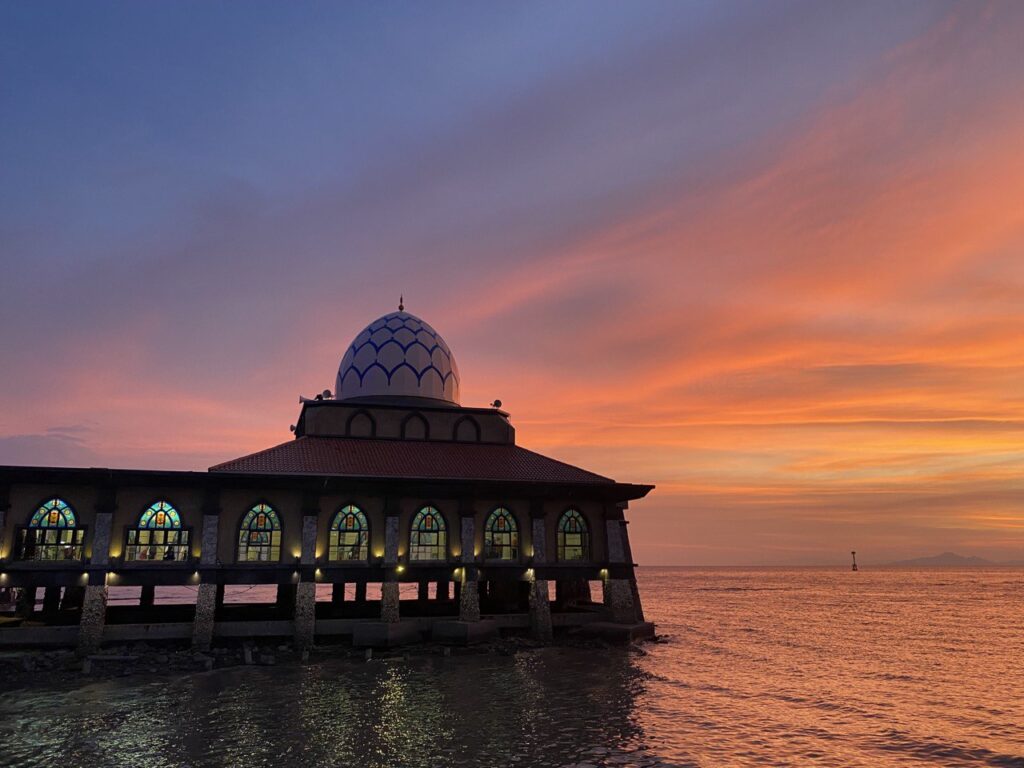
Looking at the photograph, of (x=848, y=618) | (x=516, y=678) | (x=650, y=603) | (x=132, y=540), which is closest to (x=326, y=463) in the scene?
(x=132, y=540)

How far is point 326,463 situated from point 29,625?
1748cm

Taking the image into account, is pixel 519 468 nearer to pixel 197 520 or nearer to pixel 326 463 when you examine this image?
pixel 326 463

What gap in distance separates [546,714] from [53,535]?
2793 cm

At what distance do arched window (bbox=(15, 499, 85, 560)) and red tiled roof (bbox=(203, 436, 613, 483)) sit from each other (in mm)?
7835

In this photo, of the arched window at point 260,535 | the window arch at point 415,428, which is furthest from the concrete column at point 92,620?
the window arch at point 415,428

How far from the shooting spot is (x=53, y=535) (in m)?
36.7

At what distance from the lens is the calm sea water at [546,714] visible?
852 inches

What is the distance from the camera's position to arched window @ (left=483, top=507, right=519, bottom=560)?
143 ft

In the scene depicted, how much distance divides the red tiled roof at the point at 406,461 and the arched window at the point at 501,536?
2.58 meters

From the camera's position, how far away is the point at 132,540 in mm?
37406

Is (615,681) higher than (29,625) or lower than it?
lower

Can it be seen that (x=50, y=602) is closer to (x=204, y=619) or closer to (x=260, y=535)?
(x=204, y=619)

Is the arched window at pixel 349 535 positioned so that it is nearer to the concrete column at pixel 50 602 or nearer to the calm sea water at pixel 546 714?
the calm sea water at pixel 546 714

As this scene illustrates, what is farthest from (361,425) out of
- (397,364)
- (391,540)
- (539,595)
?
(539,595)
